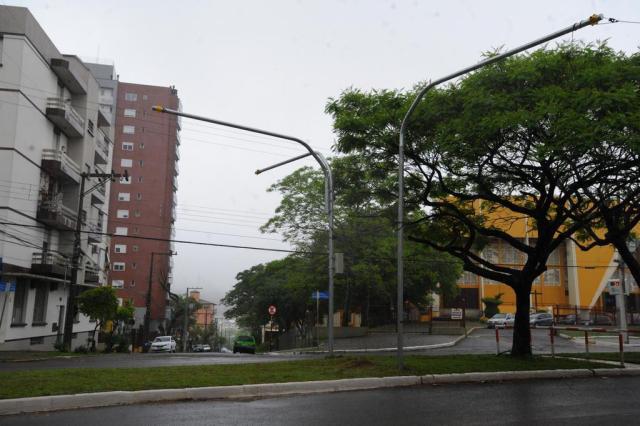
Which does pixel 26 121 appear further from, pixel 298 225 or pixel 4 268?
pixel 298 225

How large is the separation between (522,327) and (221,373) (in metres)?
9.64

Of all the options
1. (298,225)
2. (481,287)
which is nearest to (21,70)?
(298,225)

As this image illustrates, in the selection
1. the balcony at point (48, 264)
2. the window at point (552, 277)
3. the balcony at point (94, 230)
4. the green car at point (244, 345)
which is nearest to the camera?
the balcony at point (48, 264)

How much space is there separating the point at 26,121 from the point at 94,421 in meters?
24.4

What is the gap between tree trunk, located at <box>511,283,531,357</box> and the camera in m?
16.6

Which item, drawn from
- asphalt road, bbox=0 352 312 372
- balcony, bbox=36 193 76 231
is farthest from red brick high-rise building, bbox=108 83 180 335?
asphalt road, bbox=0 352 312 372

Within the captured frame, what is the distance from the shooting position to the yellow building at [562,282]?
179 feet

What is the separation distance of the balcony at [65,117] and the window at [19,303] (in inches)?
357

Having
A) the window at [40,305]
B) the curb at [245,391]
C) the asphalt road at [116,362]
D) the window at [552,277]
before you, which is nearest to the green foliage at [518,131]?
the curb at [245,391]

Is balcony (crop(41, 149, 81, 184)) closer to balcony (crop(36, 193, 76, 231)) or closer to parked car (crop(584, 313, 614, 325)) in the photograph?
balcony (crop(36, 193, 76, 231))

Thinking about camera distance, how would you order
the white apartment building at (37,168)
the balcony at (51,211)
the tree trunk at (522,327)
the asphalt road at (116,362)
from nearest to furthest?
the asphalt road at (116,362)
the tree trunk at (522,327)
the white apartment building at (37,168)
the balcony at (51,211)

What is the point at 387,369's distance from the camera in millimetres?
12328

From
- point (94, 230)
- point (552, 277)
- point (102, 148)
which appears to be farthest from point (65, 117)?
point (552, 277)

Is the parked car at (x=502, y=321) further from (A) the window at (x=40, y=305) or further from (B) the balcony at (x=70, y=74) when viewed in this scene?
(B) the balcony at (x=70, y=74)
